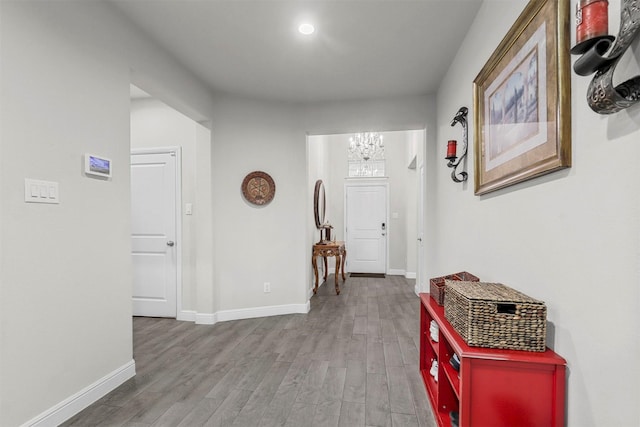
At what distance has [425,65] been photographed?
112 inches

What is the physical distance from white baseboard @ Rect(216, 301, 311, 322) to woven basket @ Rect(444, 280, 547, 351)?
2662 mm

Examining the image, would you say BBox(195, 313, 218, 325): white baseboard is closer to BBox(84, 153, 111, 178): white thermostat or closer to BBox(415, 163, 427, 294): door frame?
BBox(84, 153, 111, 178): white thermostat

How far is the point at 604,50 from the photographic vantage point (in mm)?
902

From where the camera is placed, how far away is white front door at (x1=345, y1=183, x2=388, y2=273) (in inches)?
254

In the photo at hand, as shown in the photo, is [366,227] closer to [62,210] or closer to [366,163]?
[366,163]

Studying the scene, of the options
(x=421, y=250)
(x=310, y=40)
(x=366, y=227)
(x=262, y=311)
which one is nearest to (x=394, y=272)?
(x=366, y=227)

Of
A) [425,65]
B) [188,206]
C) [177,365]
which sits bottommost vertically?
[177,365]

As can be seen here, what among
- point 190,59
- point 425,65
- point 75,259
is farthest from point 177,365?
point 425,65

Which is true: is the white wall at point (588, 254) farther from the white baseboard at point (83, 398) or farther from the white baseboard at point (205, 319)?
the white baseboard at point (205, 319)

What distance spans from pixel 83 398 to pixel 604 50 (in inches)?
114

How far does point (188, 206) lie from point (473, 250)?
291 cm

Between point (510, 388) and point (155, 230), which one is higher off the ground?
point (155, 230)

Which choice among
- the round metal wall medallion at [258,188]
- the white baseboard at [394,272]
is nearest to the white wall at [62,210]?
the round metal wall medallion at [258,188]

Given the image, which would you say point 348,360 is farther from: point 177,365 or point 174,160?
point 174,160
